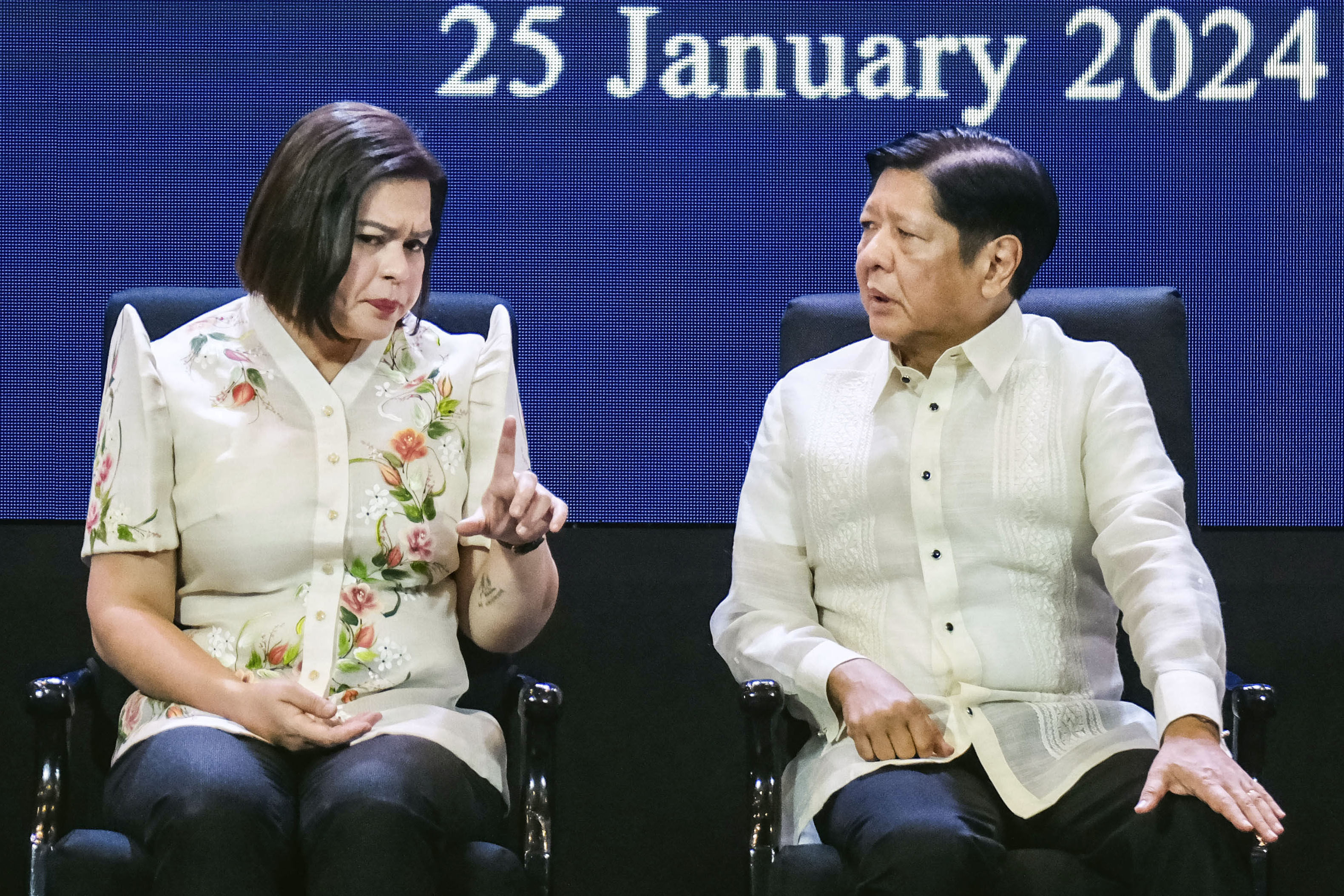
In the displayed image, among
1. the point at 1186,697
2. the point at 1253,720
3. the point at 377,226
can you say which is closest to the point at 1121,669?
the point at 1253,720

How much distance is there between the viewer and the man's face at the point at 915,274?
207 centimetres

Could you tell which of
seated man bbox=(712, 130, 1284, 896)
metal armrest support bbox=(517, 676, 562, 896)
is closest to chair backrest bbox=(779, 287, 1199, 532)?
seated man bbox=(712, 130, 1284, 896)

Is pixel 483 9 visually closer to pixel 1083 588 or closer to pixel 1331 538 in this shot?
pixel 1083 588

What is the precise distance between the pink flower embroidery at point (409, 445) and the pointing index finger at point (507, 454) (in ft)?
0.74

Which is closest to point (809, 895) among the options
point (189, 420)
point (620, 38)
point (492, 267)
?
point (189, 420)

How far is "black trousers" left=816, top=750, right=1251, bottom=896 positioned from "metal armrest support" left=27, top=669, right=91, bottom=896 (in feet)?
3.02

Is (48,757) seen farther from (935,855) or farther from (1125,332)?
(1125,332)

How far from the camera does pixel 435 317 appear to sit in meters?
2.29

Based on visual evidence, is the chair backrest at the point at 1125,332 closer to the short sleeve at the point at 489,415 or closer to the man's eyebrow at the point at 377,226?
the short sleeve at the point at 489,415

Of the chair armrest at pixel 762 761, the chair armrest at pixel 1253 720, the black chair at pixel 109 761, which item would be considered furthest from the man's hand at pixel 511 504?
the chair armrest at pixel 1253 720

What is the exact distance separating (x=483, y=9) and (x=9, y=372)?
1057 millimetres

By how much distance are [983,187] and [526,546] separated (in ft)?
2.68

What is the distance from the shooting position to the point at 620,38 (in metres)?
2.67

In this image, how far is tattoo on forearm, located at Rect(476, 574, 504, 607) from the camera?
1.95m
